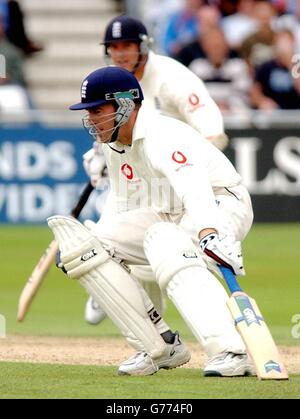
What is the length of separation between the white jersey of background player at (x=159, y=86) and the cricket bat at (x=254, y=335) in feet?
8.99

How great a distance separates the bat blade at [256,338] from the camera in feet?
18.9

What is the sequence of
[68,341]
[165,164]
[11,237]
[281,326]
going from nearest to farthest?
[165,164] → [68,341] → [281,326] → [11,237]

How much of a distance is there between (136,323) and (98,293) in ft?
0.73

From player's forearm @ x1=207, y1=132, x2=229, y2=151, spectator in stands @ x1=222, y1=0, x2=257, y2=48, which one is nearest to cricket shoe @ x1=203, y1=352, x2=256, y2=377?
player's forearm @ x1=207, y1=132, x2=229, y2=151

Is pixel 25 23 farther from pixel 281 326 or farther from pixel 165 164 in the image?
pixel 165 164

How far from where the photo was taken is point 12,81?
15.4 m

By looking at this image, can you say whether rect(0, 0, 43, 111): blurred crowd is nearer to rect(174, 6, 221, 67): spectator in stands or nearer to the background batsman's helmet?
rect(174, 6, 221, 67): spectator in stands

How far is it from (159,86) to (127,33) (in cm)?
39

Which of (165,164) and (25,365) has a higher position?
(165,164)

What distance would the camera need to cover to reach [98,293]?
6.25 m

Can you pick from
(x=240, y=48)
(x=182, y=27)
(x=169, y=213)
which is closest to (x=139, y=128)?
(x=169, y=213)

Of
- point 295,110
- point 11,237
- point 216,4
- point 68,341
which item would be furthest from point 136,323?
point 216,4

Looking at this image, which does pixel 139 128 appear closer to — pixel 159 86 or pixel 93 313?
pixel 159 86

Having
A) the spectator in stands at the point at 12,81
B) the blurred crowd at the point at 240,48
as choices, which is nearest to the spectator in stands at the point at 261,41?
the blurred crowd at the point at 240,48
